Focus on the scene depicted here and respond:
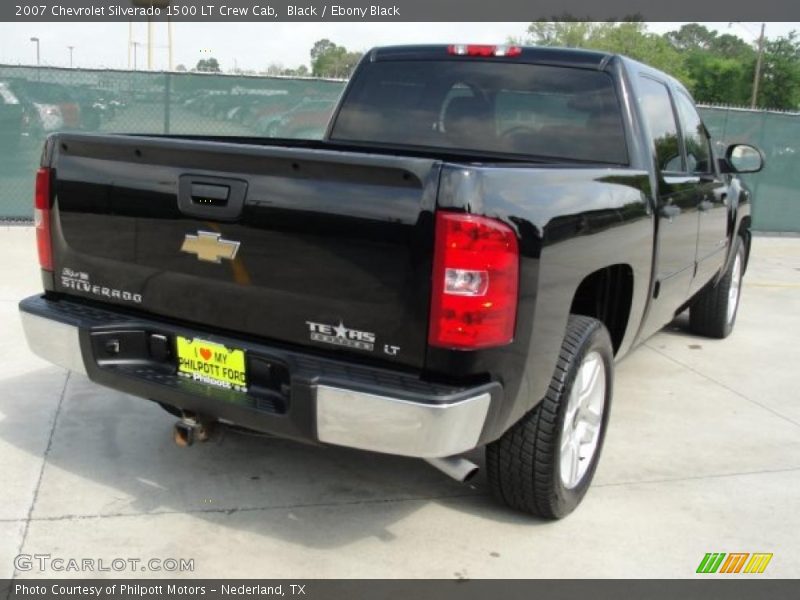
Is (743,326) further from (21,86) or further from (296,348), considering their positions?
(21,86)

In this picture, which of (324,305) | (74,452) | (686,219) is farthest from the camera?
(686,219)

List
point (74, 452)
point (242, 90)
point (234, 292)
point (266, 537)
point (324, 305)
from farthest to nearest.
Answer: point (242, 90) < point (74, 452) < point (266, 537) < point (234, 292) < point (324, 305)

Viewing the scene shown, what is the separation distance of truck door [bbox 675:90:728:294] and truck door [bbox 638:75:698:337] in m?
0.15

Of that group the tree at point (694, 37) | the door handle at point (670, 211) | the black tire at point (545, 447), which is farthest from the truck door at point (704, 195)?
the tree at point (694, 37)

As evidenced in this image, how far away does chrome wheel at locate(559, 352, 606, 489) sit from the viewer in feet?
10.9

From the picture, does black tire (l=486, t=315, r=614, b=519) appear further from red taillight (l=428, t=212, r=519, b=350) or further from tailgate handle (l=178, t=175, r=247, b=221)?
tailgate handle (l=178, t=175, r=247, b=221)

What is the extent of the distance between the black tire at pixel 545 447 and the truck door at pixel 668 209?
92cm

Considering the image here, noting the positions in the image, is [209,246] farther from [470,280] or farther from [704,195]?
[704,195]

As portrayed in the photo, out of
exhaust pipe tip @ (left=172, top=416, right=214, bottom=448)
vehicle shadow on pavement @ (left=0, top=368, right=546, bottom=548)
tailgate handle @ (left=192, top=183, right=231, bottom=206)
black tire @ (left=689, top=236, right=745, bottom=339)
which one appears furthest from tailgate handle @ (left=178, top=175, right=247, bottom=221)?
black tire @ (left=689, top=236, right=745, bottom=339)

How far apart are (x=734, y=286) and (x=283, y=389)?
200 inches

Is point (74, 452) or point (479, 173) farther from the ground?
point (479, 173)

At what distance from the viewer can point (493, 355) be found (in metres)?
2.67

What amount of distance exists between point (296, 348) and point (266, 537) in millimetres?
830
